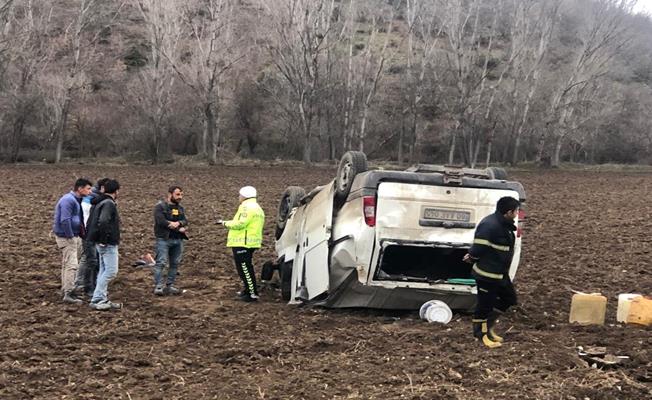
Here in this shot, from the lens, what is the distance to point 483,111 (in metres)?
44.8

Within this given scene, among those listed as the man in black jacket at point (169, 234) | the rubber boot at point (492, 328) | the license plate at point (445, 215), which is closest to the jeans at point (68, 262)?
the man in black jacket at point (169, 234)

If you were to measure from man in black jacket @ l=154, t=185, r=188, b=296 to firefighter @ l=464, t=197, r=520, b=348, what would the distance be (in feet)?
13.6

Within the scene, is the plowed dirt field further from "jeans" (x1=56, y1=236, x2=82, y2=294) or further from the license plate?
the license plate

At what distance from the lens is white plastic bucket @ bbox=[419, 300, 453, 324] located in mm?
7281

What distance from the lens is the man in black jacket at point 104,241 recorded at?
26.1 feet

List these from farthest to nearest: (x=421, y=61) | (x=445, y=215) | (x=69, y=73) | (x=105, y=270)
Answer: (x=421, y=61) < (x=69, y=73) < (x=105, y=270) < (x=445, y=215)

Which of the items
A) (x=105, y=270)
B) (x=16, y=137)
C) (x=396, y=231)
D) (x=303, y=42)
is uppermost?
(x=303, y=42)

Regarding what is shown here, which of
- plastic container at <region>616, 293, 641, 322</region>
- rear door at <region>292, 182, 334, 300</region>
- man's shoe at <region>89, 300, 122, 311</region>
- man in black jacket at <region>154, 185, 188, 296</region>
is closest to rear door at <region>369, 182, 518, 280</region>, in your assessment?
rear door at <region>292, 182, 334, 300</region>

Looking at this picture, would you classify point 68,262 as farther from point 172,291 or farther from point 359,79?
point 359,79

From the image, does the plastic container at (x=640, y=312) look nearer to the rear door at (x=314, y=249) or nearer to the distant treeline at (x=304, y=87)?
the rear door at (x=314, y=249)

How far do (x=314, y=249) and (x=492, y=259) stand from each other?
2224 millimetres

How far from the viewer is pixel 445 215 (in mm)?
7156

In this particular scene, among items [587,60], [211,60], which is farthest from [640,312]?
[587,60]

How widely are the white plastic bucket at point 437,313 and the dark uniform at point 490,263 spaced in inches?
33.1
